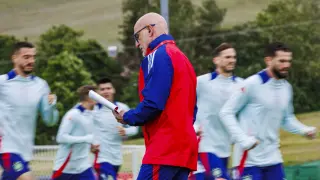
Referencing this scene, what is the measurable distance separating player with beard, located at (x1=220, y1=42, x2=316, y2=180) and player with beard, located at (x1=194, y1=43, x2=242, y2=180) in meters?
1.10

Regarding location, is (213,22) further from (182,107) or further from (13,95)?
(182,107)

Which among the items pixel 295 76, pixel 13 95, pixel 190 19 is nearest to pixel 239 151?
pixel 13 95

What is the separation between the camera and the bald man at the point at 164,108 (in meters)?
5.87

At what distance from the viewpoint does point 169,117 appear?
5938 millimetres

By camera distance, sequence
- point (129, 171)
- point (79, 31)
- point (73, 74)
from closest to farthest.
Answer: point (129, 171), point (73, 74), point (79, 31)

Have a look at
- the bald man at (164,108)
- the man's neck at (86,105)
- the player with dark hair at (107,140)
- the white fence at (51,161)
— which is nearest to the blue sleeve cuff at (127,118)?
the bald man at (164,108)

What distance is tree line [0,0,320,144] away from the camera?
98.4 ft

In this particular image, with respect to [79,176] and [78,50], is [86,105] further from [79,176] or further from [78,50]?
[78,50]

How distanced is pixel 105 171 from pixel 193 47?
1022 inches

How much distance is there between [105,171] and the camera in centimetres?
1195

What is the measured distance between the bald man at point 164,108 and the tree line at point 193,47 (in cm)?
2102

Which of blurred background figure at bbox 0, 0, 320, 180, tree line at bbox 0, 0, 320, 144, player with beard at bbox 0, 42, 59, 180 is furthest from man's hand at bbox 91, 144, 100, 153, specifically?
tree line at bbox 0, 0, 320, 144

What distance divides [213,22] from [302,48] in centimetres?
989

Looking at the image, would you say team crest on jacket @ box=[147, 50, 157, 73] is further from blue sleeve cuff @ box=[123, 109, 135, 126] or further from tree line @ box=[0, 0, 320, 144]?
tree line @ box=[0, 0, 320, 144]
